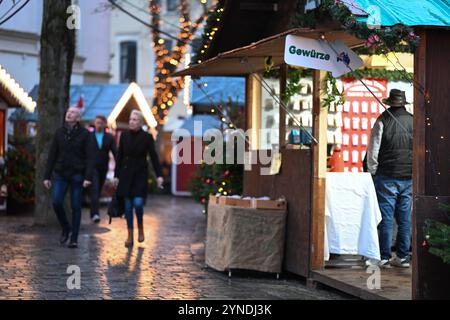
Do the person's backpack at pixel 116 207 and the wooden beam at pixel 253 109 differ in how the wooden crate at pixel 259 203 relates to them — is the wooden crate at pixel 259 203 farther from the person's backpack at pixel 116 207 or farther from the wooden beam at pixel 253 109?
the person's backpack at pixel 116 207

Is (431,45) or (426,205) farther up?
(431,45)

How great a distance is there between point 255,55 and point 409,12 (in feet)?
9.76

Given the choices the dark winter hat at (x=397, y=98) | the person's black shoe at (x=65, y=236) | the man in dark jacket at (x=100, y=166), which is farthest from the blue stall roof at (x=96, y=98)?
the dark winter hat at (x=397, y=98)

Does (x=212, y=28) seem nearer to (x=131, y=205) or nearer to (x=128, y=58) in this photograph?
(x=131, y=205)

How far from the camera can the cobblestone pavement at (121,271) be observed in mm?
8688

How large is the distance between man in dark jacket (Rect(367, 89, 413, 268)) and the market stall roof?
1.27 metres

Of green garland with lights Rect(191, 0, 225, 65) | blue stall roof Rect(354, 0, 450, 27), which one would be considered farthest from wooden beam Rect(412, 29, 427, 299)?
green garland with lights Rect(191, 0, 225, 65)

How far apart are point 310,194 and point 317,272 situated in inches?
32.6

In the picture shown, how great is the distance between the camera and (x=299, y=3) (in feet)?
33.1

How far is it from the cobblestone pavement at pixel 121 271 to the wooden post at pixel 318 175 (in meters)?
0.44

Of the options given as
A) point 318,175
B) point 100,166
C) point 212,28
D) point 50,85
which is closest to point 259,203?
point 318,175

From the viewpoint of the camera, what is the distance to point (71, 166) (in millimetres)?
12164

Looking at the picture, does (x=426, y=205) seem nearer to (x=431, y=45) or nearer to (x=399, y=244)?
(x=431, y=45)

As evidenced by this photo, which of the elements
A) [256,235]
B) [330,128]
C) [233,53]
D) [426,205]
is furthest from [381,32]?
[330,128]
